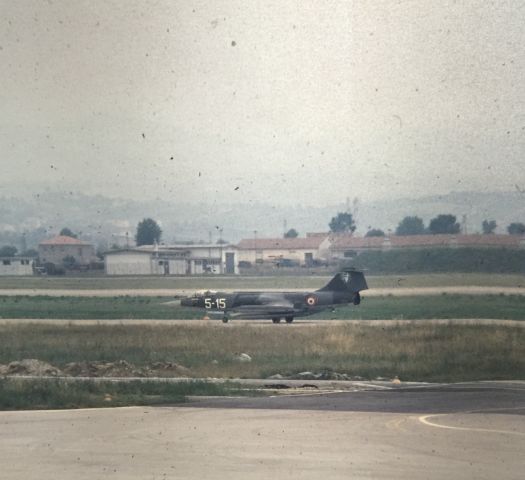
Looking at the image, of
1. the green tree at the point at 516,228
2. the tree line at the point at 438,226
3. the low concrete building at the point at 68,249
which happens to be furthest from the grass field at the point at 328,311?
the low concrete building at the point at 68,249

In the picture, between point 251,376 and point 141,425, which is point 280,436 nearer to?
point 141,425

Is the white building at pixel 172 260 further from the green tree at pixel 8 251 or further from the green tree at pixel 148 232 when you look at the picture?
the green tree at pixel 8 251

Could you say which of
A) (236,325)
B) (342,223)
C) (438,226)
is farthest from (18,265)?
(438,226)

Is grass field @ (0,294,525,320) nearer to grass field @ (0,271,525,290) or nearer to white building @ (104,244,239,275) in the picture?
grass field @ (0,271,525,290)

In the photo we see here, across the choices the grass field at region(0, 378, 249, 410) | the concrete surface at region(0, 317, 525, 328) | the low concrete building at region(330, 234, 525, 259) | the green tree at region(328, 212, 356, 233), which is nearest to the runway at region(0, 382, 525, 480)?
the grass field at region(0, 378, 249, 410)

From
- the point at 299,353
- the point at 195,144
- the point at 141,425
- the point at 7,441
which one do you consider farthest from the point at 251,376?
the point at 7,441

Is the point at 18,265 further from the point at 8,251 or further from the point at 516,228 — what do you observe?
the point at 516,228
